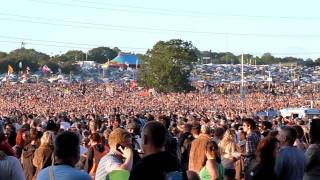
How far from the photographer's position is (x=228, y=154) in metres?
12.6

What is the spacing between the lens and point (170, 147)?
1238 centimetres

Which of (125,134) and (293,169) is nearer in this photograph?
(125,134)

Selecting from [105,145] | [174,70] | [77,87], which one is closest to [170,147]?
[105,145]

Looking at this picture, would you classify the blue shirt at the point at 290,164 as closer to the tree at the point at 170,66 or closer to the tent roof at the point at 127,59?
the tree at the point at 170,66

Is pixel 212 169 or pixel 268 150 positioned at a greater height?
pixel 268 150

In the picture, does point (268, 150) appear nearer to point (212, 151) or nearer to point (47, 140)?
point (212, 151)

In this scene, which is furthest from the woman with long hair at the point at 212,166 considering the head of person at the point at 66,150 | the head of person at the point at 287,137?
the head of person at the point at 66,150

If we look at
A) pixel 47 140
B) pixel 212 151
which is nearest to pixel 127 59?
pixel 212 151

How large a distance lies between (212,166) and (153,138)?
12.4ft

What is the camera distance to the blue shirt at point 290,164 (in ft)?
31.3

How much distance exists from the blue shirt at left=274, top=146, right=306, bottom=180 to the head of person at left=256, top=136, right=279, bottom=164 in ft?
0.81

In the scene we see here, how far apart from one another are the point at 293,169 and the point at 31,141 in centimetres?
398

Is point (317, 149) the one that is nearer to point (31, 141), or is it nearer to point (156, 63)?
point (31, 141)

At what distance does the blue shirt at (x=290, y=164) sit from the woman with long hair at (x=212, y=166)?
0.95 m
